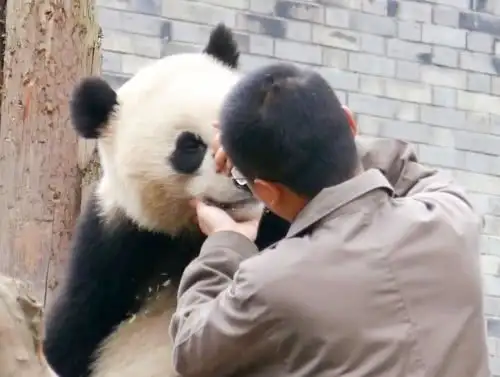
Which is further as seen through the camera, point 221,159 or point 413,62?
point 413,62

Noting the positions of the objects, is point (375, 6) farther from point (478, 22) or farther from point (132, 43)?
point (132, 43)

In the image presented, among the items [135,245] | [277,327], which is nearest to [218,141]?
[277,327]

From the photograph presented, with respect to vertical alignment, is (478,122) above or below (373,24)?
below

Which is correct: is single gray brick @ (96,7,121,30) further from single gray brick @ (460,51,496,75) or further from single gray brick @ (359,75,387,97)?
single gray brick @ (460,51,496,75)

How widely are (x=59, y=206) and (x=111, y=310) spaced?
323mm

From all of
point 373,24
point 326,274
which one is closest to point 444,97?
point 373,24

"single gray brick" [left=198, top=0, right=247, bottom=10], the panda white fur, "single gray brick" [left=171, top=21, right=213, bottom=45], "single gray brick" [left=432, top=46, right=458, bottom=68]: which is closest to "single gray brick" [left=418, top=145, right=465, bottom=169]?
"single gray brick" [left=432, top=46, right=458, bottom=68]

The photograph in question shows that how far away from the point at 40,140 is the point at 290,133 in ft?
3.80

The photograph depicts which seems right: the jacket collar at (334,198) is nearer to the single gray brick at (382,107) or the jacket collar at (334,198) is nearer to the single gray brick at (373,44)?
the single gray brick at (382,107)

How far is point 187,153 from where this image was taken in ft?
8.09

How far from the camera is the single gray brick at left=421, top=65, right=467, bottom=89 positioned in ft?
21.7

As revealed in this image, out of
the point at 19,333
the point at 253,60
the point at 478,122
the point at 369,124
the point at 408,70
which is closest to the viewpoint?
the point at 19,333

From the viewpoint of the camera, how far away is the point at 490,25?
6.82 meters

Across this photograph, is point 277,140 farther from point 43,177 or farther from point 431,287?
point 43,177
